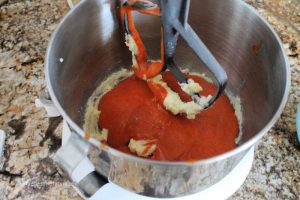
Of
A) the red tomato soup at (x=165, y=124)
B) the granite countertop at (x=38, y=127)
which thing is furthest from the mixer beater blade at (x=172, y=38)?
the granite countertop at (x=38, y=127)

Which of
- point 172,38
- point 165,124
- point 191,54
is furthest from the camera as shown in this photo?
point 191,54

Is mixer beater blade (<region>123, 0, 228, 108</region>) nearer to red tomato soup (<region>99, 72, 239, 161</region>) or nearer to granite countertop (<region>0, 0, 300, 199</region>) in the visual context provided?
red tomato soup (<region>99, 72, 239, 161</region>)

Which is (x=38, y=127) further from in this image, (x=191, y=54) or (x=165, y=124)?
(x=191, y=54)

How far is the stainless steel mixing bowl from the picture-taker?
50 centimetres

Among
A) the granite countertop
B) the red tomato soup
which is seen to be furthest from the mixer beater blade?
the granite countertop

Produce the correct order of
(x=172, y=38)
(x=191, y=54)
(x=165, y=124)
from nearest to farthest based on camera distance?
(x=172, y=38) → (x=165, y=124) → (x=191, y=54)

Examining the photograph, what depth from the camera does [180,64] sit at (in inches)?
32.7

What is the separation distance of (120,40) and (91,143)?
1.14ft

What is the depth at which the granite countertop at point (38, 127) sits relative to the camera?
2.12ft

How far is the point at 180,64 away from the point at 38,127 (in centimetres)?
32

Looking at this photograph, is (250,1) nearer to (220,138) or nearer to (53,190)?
(220,138)

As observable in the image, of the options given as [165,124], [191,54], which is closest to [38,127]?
[165,124]

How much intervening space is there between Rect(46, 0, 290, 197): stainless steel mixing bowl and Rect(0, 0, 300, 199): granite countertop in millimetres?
63

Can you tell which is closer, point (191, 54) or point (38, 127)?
point (38, 127)
